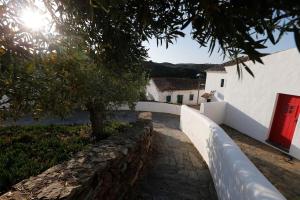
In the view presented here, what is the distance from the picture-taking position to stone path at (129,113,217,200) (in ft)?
16.5

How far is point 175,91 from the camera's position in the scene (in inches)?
1253

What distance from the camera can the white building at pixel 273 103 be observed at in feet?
28.4

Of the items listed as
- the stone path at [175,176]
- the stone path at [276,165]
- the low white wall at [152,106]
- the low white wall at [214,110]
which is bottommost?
the stone path at [276,165]

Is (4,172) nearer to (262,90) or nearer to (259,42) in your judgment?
(259,42)

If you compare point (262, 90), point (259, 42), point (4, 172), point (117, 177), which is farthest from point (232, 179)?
point (262, 90)

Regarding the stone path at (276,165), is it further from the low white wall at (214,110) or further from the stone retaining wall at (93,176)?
the stone retaining wall at (93,176)

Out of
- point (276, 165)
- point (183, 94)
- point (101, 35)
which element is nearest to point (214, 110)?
point (276, 165)

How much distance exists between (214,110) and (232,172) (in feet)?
29.1

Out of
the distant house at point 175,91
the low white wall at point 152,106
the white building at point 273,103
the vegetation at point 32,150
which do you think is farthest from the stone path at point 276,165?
the distant house at point 175,91

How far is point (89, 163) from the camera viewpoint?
343 centimetres

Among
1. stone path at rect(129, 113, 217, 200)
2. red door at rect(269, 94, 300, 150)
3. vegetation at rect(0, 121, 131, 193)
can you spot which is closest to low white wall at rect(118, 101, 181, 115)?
vegetation at rect(0, 121, 131, 193)

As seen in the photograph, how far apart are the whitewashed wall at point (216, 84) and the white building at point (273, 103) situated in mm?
13006

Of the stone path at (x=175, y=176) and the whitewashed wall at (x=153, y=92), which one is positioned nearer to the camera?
the stone path at (x=175, y=176)

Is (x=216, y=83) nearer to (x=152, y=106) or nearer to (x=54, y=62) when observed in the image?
(x=152, y=106)
